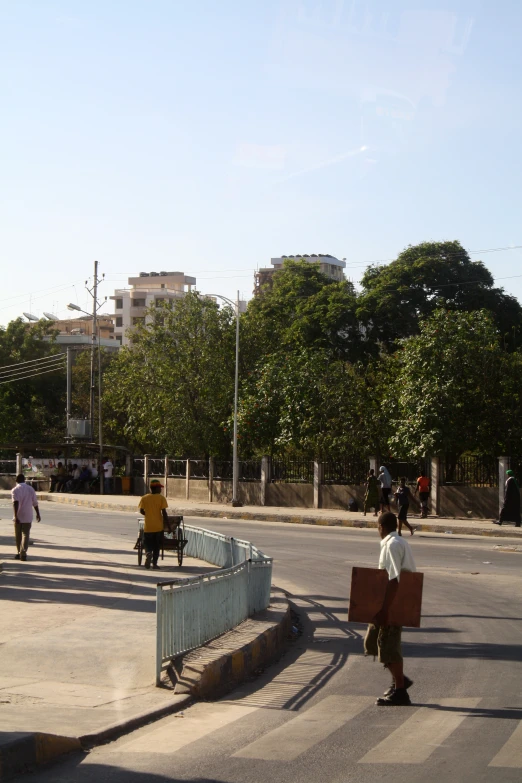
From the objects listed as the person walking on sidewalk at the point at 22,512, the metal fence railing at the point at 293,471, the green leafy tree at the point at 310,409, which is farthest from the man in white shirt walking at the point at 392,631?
the metal fence railing at the point at 293,471

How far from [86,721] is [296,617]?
639 centimetres

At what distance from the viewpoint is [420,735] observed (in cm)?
704

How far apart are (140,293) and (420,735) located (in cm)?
12395

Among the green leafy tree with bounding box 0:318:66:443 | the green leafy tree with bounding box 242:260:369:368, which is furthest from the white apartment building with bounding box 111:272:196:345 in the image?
the green leafy tree with bounding box 242:260:369:368

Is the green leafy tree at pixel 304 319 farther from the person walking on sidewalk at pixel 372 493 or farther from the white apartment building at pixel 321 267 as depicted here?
the white apartment building at pixel 321 267

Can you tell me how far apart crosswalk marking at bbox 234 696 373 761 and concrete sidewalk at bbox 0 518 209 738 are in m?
1.10

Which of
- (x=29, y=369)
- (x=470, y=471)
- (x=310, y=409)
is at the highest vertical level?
(x=29, y=369)

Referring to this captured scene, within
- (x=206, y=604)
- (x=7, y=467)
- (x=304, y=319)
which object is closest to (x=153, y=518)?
(x=206, y=604)

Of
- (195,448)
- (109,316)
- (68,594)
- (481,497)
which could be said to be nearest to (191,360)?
(195,448)

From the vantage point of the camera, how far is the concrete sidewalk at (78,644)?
7.66 m

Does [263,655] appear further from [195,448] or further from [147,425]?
[147,425]

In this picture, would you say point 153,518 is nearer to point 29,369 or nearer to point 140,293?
point 29,369

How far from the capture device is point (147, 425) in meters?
49.5

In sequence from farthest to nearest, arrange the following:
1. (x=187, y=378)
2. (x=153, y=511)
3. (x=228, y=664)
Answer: (x=187, y=378), (x=153, y=511), (x=228, y=664)
